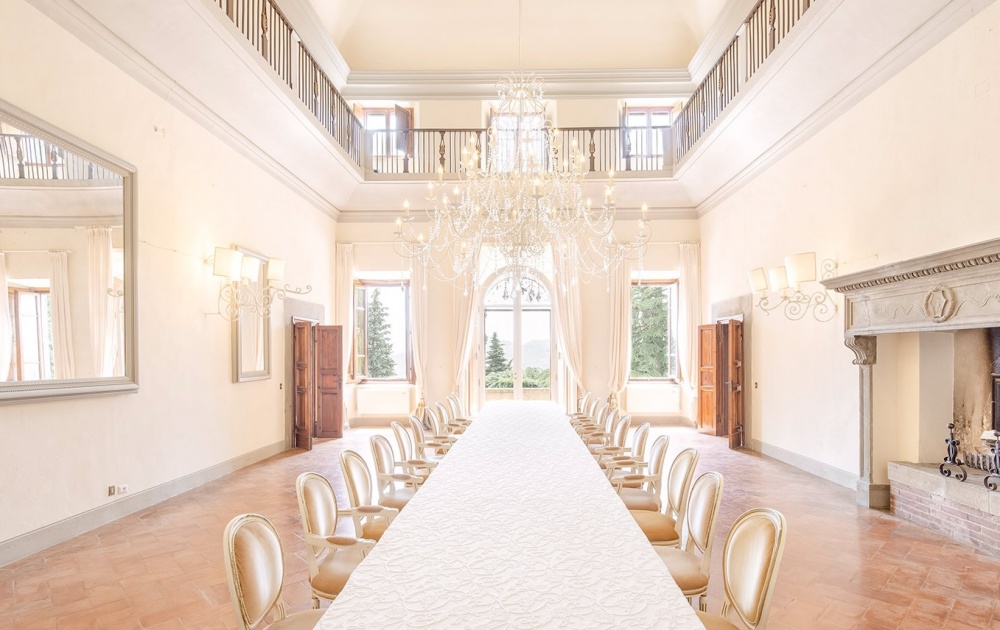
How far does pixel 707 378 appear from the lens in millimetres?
9297

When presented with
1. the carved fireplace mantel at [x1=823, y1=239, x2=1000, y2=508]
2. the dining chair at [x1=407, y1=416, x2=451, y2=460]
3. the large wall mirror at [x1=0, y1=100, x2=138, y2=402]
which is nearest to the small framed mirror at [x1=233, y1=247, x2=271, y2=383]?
the large wall mirror at [x1=0, y1=100, x2=138, y2=402]

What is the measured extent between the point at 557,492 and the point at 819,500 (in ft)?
12.7

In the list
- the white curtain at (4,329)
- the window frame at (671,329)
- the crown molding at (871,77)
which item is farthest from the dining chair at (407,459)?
the window frame at (671,329)

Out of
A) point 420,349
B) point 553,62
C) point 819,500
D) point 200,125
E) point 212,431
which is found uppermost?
point 553,62

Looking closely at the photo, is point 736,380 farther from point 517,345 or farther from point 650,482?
point 650,482

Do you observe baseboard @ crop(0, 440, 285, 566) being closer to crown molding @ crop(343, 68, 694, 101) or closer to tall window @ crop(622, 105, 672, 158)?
crown molding @ crop(343, 68, 694, 101)

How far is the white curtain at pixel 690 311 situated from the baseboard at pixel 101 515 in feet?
24.5

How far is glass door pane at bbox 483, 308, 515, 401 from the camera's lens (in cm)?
1111

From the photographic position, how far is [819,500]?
5.37m

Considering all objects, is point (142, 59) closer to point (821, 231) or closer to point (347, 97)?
point (347, 97)

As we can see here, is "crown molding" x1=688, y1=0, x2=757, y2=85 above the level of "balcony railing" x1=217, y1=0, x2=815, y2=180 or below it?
above

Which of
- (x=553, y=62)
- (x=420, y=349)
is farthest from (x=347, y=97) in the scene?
(x=420, y=349)

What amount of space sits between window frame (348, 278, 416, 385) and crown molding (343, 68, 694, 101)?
3.43 metres

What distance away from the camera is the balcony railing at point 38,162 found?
12.0ft
